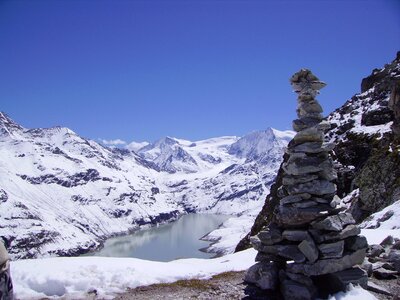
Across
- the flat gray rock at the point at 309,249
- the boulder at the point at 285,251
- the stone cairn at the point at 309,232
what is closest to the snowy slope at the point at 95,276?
the stone cairn at the point at 309,232

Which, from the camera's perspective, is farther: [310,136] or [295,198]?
[310,136]

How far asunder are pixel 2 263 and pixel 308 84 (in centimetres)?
1672

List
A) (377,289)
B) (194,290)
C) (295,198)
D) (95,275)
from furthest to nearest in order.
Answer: (95,275) → (194,290) → (295,198) → (377,289)

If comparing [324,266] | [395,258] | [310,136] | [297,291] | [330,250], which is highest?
[310,136]

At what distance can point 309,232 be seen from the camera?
62.9ft

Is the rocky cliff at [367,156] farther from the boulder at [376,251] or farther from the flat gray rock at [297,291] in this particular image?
the flat gray rock at [297,291]

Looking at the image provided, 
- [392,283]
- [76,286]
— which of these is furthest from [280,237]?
[76,286]

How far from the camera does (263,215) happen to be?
9475cm

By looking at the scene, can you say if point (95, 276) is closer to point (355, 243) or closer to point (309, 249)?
point (309, 249)

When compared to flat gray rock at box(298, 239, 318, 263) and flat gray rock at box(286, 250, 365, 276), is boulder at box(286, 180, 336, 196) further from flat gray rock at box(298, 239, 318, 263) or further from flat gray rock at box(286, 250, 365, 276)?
flat gray rock at box(286, 250, 365, 276)

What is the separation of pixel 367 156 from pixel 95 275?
66.1 metres

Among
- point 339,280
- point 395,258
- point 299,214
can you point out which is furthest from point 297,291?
point 395,258

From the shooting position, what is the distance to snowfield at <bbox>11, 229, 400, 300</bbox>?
1997 cm

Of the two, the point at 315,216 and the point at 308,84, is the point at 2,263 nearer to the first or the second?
the point at 315,216
